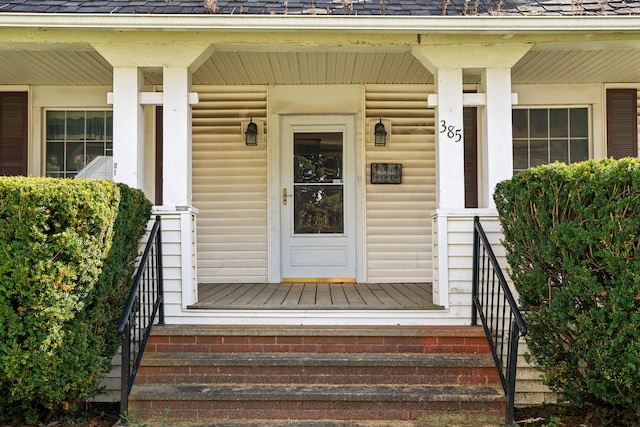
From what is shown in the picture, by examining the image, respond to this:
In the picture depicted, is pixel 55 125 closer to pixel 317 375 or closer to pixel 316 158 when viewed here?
pixel 316 158

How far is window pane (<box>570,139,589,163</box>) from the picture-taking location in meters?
6.16

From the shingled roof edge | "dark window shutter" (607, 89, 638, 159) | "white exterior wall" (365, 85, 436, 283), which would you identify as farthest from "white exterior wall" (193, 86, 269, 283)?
"dark window shutter" (607, 89, 638, 159)

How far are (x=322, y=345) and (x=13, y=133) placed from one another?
14.1 feet

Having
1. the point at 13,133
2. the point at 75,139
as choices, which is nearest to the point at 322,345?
the point at 75,139

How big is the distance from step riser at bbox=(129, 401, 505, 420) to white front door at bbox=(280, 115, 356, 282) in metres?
2.55

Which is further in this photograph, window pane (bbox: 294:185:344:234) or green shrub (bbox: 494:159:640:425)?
window pane (bbox: 294:185:344:234)

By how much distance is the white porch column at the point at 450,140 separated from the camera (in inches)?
176

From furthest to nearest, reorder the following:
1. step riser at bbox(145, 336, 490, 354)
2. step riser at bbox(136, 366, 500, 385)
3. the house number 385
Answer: the house number 385 → step riser at bbox(145, 336, 490, 354) → step riser at bbox(136, 366, 500, 385)

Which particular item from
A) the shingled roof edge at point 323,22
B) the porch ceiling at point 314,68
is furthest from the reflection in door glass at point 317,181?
the shingled roof edge at point 323,22

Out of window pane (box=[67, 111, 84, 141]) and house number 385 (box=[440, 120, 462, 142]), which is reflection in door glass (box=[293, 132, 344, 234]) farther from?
window pane (box=[67, 111, 84, 141])

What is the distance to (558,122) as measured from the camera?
20.3 feet

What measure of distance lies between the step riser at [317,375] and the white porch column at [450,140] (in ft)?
4.31

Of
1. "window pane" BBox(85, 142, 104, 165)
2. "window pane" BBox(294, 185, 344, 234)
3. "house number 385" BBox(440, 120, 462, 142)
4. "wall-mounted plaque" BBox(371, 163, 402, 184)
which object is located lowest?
"window pane" BBox(294, 185, 344, 234)

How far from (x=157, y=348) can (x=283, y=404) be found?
1080 millimetres
